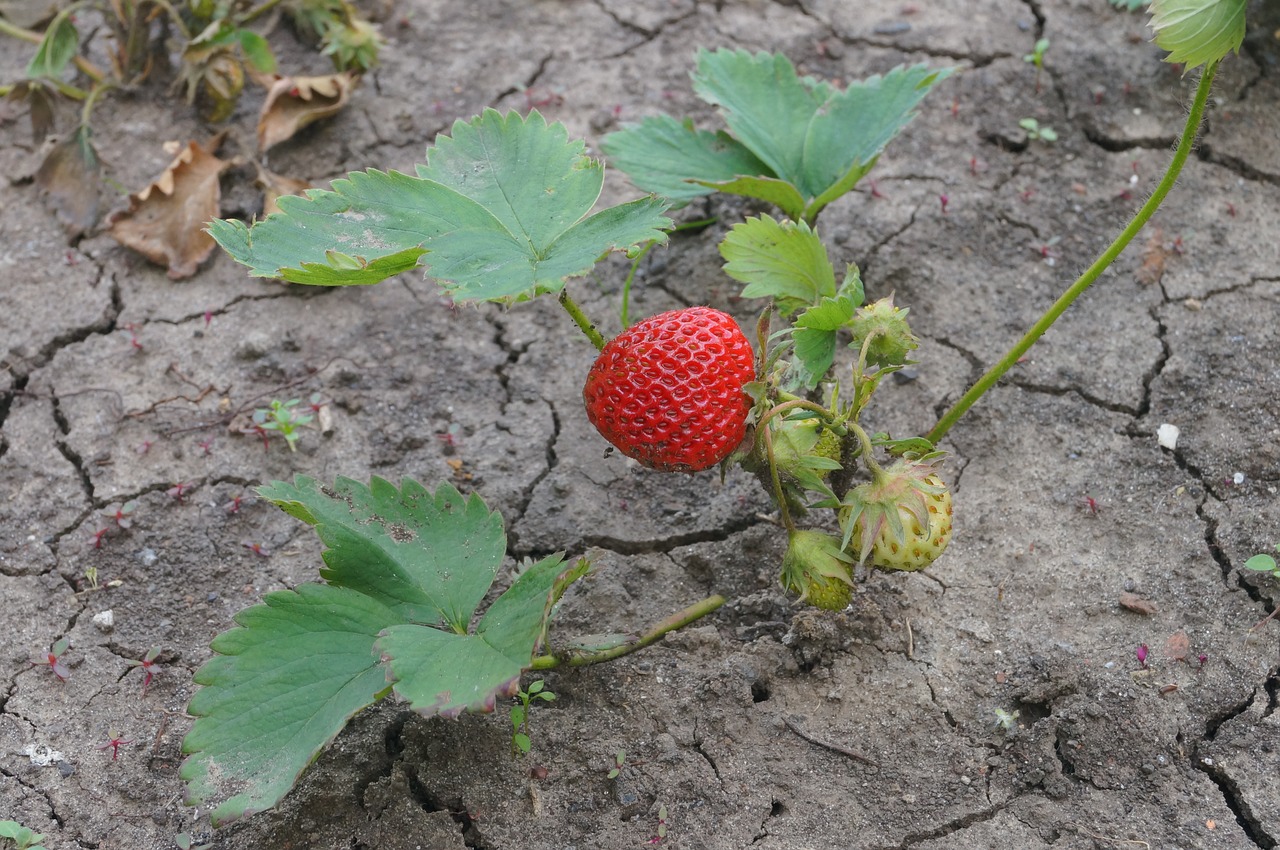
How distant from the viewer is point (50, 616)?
2176 mm

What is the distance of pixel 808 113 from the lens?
8.19ft

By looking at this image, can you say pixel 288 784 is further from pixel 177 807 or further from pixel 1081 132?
pixel 1081 132

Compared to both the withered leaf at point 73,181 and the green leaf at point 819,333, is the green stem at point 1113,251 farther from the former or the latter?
the withered leaf at point 73,181

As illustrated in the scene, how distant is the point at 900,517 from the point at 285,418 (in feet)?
4.50

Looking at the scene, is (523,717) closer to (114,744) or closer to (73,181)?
(114,744)

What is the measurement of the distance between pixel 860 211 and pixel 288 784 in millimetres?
1956

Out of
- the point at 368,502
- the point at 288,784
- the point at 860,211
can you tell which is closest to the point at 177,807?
→ the point at 288,784

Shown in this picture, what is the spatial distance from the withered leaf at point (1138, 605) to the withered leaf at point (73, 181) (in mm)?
2632

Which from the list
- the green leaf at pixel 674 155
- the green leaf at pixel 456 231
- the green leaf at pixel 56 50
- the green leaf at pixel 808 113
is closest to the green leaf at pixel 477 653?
the green leaf at pixel 456 231

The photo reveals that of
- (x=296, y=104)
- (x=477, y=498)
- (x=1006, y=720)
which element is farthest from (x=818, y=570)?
(x=296, y=104)

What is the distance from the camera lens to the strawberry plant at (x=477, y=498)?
1.68 meters

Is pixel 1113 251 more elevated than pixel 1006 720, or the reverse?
pixel 1113 251

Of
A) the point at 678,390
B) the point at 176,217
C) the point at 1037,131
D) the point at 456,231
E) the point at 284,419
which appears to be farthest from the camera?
the point at 1037,131

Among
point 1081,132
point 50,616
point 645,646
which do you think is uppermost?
point 1081,132
